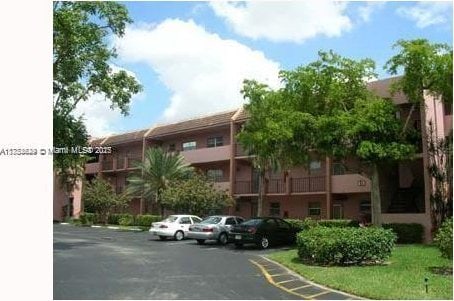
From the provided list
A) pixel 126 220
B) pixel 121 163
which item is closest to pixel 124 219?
pixel 126 220

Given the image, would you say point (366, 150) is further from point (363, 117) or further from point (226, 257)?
point (226, 257)

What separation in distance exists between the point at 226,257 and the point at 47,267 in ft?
30.1

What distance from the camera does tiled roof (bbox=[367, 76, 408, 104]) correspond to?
24.3 metres

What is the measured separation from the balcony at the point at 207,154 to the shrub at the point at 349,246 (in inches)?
858

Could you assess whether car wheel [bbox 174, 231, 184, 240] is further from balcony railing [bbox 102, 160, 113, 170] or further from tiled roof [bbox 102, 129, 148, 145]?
balcony railing [bbox 102, 160, 113, 170]

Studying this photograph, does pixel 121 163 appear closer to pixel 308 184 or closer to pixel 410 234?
pixel 308 184

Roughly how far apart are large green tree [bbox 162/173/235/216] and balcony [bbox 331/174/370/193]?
728cm

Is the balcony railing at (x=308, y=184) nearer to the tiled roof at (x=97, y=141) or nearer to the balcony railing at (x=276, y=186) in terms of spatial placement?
the balcony railing at (x=276, y=186)

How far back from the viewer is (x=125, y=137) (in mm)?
48219

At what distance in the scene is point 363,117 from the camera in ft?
69.8

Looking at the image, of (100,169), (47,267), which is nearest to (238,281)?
(47,267)

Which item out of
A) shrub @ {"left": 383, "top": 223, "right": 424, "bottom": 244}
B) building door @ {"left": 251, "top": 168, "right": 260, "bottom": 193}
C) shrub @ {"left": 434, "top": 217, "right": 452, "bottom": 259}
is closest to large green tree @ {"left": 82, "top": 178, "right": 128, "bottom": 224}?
building door @ {"left": 251, "top": 168, "right": 260, "bottom": 193}

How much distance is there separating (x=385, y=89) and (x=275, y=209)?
13171mm

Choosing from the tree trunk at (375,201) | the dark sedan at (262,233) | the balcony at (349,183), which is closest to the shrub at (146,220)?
the balcony at (349,183)
